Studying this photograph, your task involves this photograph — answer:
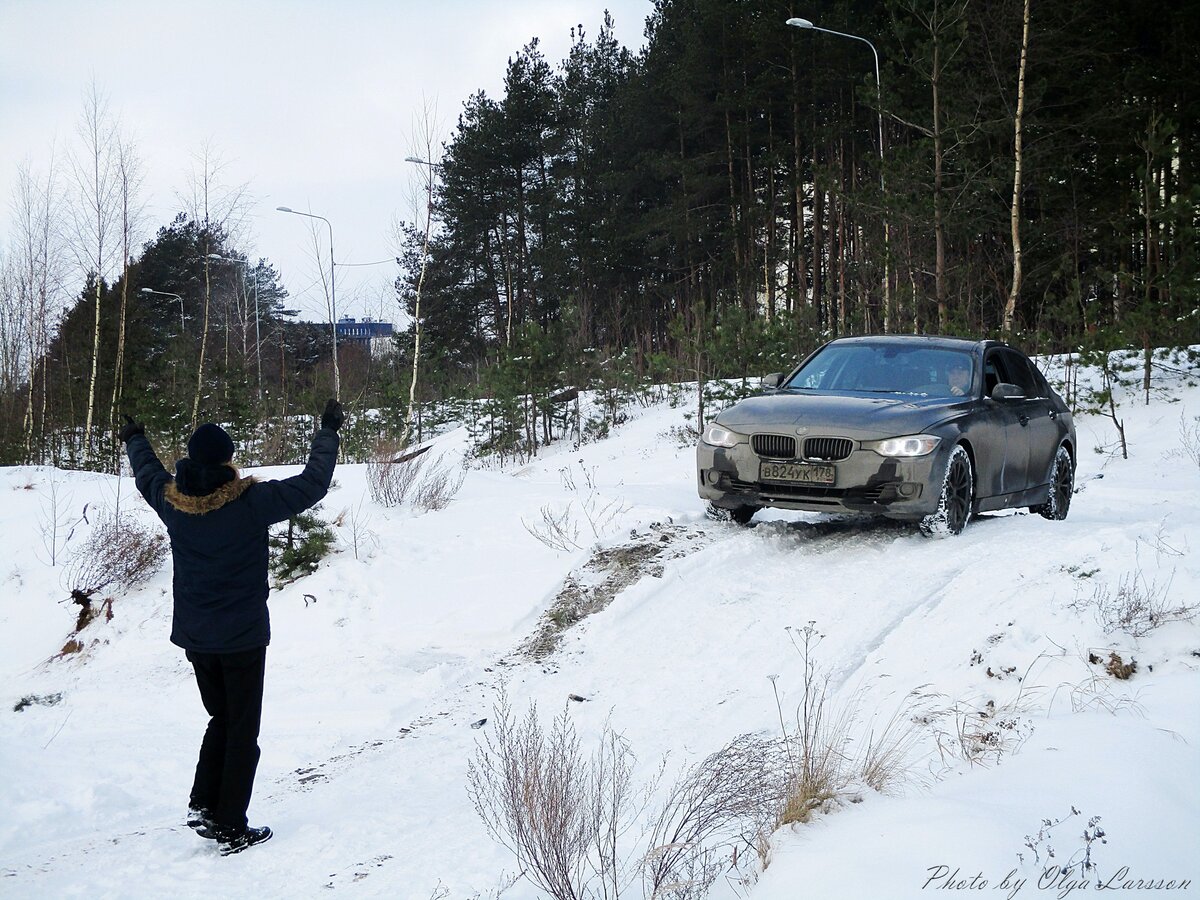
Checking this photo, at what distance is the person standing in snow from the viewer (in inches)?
192

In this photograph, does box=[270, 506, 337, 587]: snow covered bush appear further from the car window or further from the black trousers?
the car window

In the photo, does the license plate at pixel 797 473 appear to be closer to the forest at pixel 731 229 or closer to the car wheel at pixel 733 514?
the car wheel at pixel 733 514

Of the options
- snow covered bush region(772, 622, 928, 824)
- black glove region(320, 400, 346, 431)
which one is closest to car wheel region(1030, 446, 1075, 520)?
snow covered bush region(772, 622, 928, 824)

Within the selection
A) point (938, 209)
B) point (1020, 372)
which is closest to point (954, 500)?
point (1020, 372)

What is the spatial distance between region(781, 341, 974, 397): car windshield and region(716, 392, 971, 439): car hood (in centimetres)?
32

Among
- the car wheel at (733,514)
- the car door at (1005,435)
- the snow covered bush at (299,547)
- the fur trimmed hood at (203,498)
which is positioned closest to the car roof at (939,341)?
the car door at (1005,435)

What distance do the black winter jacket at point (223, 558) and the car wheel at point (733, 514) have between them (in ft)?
16.0

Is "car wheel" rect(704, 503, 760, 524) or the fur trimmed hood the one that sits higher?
the fur trimmed hood

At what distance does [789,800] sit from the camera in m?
3.99

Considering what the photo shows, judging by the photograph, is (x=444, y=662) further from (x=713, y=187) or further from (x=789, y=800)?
(x=713, y=187)

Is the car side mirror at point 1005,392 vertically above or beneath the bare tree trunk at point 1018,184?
beneath

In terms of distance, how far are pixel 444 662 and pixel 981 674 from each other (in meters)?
3.93

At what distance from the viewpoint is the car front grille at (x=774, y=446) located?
8.15 meters

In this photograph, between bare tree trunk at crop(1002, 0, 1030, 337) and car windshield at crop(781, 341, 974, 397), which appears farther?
bare tree trunk at crop(1002, 0, 1030, 337)
